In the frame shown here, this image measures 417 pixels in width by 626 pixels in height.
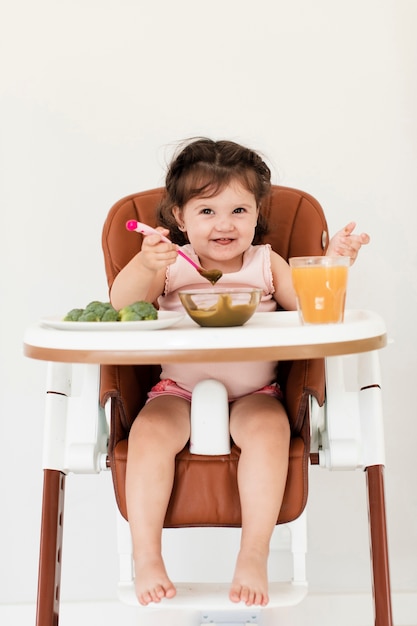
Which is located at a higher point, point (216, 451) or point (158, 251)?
point (158, 251)

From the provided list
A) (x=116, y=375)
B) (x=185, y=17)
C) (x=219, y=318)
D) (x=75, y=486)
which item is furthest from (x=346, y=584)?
(x=185, y=17)

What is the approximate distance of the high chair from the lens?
1.74 metres

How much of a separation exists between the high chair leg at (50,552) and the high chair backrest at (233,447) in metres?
0.14

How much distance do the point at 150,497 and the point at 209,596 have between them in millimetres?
216

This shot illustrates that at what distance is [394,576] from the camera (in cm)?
271

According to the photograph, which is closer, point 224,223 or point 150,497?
point 150,497

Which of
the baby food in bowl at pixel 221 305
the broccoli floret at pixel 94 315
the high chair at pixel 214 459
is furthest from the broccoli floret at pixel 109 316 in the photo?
the high chair at pixel 214 459

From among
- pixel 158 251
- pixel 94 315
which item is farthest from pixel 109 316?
pixel 158 251

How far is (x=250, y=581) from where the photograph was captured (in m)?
1.66

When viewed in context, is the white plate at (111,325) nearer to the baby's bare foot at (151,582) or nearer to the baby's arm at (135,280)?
the baby's arm at (135,280)

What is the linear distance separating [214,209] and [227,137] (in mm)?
681

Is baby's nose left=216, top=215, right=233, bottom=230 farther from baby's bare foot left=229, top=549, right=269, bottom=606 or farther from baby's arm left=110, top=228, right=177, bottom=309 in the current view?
baby's bare foot left=229, top=549, right=269, bottom=606

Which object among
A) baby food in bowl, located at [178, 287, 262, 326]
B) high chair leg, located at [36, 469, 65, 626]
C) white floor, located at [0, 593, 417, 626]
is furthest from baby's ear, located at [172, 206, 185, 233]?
white floor, located at [0, 593, 417, 626]

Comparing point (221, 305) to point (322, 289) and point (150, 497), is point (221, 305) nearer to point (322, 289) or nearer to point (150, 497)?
point (322, 289)
